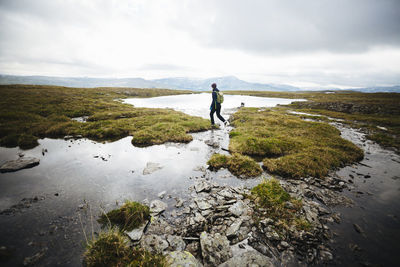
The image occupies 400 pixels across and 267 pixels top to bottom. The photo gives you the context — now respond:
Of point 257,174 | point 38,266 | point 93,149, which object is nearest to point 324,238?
point 257,174

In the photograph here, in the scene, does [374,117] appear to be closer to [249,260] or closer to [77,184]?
[249,260]

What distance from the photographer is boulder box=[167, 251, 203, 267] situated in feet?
15.6

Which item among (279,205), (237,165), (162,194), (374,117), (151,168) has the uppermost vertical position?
(374,117)

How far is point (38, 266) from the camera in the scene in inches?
176

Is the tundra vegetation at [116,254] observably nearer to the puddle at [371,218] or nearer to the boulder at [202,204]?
the boulder at [202,204]

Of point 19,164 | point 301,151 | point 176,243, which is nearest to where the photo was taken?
point 176,243

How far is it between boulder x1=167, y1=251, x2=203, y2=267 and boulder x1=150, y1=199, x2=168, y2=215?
206 centimetres

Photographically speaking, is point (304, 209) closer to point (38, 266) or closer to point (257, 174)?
point (257, 174)

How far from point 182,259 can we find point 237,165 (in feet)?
22.7

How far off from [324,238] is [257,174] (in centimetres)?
472

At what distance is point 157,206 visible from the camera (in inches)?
281

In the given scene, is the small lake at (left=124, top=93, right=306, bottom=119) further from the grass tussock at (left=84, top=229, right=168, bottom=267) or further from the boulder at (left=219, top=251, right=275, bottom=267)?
the grass tussock at (left=84, top=229, right=168, bottom=267)

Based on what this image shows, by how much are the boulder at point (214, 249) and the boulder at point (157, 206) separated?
2244mm

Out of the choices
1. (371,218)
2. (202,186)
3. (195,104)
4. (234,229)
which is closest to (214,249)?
(234,229)
